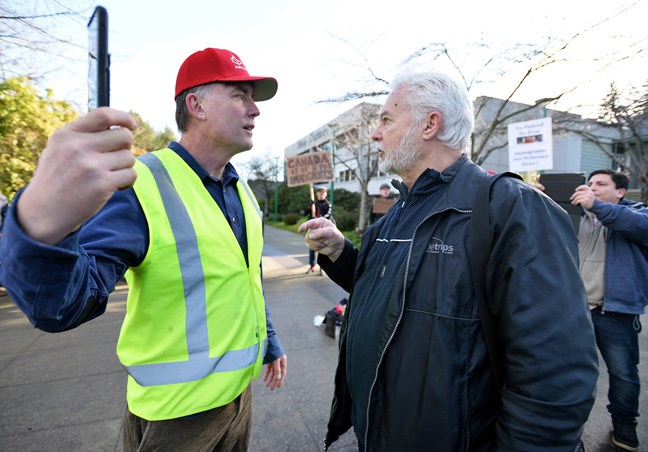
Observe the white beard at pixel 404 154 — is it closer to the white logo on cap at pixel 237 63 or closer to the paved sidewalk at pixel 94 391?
the white logo on cap at pixel 237 63

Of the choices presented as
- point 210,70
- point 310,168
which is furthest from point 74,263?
point 310,168

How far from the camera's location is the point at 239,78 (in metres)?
1.72

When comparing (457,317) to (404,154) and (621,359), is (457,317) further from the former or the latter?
(621,359)

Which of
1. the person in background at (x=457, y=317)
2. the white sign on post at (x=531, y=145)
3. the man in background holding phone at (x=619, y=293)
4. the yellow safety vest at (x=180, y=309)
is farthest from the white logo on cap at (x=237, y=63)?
the white sign on post at (x=531, y=145)

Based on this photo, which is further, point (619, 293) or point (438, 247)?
point (619, 293)

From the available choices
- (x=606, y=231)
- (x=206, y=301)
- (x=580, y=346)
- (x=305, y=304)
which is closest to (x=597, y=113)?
(x=606, y=231)

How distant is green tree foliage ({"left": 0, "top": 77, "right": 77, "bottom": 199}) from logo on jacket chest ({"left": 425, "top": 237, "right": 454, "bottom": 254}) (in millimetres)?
6909

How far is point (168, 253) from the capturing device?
125 centimetres

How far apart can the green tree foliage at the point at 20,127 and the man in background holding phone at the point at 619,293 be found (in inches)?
311

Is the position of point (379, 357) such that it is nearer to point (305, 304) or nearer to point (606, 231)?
point (606, 231)

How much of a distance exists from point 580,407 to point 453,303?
48 cm

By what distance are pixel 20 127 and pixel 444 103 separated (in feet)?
24.7

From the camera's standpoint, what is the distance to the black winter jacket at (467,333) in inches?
42.9

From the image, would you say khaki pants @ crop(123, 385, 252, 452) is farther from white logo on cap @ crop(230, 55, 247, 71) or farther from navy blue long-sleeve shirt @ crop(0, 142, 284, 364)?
white logo on cap @ crop(230, 55, 247, 71)
